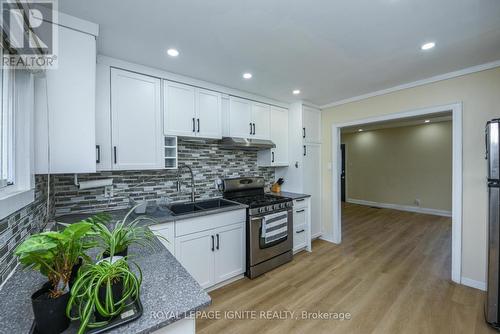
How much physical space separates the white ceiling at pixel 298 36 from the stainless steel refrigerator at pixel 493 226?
35.3 inches

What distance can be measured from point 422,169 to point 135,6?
6.92 meters

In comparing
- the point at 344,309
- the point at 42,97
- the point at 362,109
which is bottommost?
the point at 344,309

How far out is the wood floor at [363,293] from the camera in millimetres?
1876

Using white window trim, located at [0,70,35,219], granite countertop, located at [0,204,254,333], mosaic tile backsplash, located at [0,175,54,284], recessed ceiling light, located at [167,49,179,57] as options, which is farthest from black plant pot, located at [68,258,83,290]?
recessed ceiling light, located at [167,49,179,57]

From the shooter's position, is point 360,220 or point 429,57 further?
point 360,220

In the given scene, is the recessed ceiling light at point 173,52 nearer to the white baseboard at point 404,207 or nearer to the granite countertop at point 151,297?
the granite countertop at point 151,297

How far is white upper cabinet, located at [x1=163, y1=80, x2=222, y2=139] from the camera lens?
2406 mm

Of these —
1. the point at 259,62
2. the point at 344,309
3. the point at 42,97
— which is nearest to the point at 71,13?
the point at 42,97

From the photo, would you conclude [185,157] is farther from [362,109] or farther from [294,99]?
[362,109]

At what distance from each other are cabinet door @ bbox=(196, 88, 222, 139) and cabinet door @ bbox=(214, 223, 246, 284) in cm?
121

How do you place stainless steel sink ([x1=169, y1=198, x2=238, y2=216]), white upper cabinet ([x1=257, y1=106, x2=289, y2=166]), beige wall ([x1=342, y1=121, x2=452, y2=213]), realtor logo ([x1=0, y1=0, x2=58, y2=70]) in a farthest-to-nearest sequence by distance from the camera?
beige wall ([x1=342, y1=121, x2=452, y2=213]) → white upper cabinet ([x1=257, y1=106, x2=289, y2=166]) → stainless steel sink ([x1=169, y1=198, x2=238, y2=216]) → realtor logo ([x1=0, y1=0, x2=58, y2=70])

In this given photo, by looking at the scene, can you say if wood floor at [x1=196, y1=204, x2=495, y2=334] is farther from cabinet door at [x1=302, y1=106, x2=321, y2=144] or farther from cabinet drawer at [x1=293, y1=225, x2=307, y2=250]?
cabinet door at [x1=302, y1=106, x2=321, y2=144]

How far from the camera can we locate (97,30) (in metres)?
1.60

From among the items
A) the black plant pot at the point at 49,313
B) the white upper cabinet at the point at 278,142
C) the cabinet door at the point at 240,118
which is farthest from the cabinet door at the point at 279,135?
the black plant pot at the point at 49,313
